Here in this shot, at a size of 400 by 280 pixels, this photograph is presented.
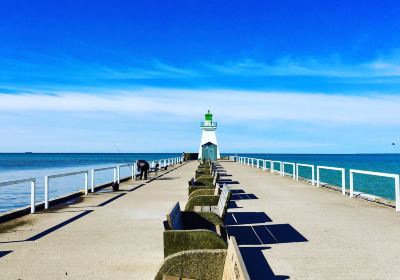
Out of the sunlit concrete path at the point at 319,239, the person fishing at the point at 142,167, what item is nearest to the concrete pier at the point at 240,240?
the sunlit concrete path at the point at 319,239

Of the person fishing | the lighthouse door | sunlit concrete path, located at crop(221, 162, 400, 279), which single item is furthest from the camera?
the lighthouse door

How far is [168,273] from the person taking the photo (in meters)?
4.93

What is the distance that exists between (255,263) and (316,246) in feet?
5.09

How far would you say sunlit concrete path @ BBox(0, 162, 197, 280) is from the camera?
617 centimetres

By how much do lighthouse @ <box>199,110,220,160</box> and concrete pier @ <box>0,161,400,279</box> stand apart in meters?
46.5

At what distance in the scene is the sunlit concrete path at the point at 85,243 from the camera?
6.17 m

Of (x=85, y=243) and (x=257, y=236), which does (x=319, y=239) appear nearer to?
(x=257, y=236)

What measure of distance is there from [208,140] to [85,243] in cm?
5496

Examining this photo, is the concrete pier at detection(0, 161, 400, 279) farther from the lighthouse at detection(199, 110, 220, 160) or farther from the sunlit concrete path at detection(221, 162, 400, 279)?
the lighthouse at detection(199, 110, 220, 160)

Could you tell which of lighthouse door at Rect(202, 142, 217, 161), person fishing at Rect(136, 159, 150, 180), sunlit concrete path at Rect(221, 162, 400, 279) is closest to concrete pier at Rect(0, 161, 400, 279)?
sunlit concrete path at Rect(221, 162, 400, 279)

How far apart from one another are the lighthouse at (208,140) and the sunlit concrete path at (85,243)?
47146 mm

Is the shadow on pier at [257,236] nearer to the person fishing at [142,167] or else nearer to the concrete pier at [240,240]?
the concrete pier at [240,240]

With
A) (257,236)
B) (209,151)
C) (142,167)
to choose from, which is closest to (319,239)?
(257,236)

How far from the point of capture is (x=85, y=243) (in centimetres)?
799
